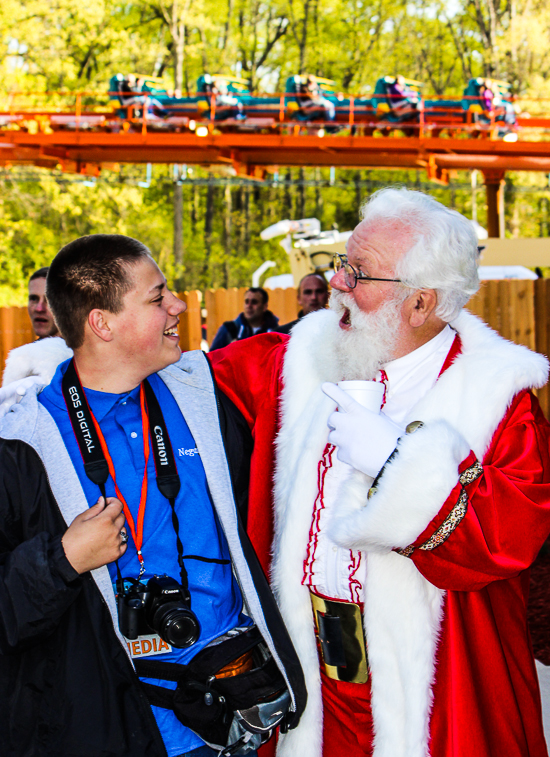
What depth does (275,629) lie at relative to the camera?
1843 millimetres

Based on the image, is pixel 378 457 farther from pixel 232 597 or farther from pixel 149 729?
pixel 149 729

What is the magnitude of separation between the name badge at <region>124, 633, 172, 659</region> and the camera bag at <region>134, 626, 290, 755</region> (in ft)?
0.07

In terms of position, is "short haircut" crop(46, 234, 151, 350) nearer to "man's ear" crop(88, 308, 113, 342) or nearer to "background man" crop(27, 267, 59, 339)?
"man's ear" crop(88, 308, 113, 342)

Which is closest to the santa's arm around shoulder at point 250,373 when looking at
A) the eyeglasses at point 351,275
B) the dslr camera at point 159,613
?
the eyeglasses at point 351,275

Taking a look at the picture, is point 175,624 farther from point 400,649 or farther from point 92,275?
point 92,275

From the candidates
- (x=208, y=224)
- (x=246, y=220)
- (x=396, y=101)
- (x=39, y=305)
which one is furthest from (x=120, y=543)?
(x=246, y=220)

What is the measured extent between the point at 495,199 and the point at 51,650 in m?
16.6

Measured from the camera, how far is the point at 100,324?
1903 millimetres

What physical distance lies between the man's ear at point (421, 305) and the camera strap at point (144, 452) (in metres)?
0.84

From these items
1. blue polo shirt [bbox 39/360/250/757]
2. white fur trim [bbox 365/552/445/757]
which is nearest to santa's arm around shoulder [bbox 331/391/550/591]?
white fur trim [bbox 365/552/445/757]

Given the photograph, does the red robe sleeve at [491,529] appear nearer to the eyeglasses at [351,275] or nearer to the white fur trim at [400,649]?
the white fur trim at [400,649]

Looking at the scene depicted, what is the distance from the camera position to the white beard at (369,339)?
213 centimetres

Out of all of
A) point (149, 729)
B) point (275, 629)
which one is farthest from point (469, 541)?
point (149, 729)

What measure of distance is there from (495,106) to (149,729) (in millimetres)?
14651
